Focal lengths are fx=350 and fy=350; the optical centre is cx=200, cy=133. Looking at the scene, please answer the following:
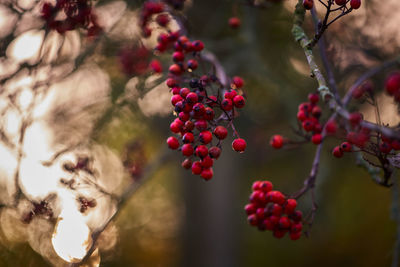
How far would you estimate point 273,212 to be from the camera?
2061mm

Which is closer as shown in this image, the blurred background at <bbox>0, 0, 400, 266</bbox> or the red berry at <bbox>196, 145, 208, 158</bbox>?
the red berry at <bbox>196, 145, 208, 158</bbox>

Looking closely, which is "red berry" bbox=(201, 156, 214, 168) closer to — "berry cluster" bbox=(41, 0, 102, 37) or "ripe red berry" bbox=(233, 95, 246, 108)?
"ripe red berry" bbox=(233, 95, 246, 108)

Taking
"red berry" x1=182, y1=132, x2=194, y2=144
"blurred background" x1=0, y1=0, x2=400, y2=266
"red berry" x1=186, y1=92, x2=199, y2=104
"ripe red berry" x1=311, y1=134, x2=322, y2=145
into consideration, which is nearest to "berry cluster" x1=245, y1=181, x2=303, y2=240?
"ripe red berry" x1=311, y1=134, x2=322, y2=145

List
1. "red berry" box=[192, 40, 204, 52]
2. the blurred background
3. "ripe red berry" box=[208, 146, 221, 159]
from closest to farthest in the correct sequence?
"ripe red berry" box=[208, 146, 221, 159] → "red berry" box=[192, 40, 204, 52] → the blurred background

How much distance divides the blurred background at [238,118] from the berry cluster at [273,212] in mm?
958

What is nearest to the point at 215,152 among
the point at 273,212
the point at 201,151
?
the point at 201,151

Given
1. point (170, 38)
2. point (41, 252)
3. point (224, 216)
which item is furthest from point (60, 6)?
point (224, 216)

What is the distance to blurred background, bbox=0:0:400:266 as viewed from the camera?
123 inches

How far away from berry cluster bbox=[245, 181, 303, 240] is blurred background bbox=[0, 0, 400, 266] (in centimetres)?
96

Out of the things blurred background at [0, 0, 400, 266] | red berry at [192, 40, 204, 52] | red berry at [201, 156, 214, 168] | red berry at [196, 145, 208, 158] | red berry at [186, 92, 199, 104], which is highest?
red berry at [186, 92, 199, 104]

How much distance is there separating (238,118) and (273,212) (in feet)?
13.8

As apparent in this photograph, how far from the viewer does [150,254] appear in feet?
34.3

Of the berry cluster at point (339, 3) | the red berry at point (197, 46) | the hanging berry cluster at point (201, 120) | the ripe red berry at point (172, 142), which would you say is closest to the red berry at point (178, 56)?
the red berry at point (197, 46)

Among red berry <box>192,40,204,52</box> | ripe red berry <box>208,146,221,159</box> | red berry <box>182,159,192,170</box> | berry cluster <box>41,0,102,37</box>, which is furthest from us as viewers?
berry cluster <box>41,0,102,37</box>
